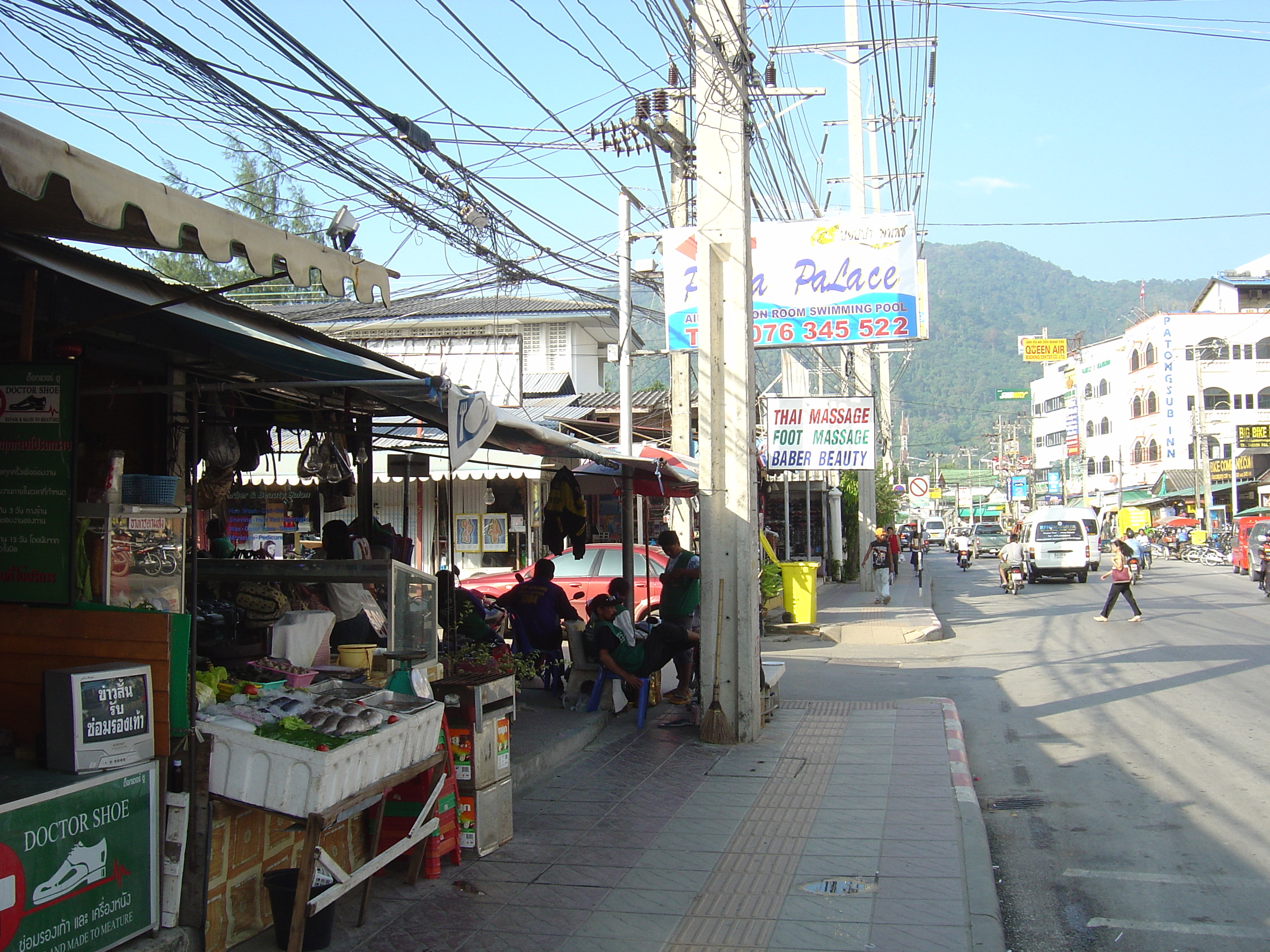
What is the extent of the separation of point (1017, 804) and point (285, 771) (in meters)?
5.37

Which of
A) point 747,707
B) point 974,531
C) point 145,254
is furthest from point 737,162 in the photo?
point 974,531

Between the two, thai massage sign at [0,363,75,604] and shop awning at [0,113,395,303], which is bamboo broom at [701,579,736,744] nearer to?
shop awning at [0,113,395,303]

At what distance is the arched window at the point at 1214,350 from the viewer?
177 feet

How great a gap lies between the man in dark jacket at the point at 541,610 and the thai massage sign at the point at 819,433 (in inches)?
277

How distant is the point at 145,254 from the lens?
939 inches

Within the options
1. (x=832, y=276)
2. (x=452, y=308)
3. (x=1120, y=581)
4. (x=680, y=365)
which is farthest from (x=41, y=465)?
(x=452, y=308)

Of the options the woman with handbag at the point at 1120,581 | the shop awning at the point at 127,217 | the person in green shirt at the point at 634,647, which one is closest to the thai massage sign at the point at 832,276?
the person in green shirt at the point at 634,647

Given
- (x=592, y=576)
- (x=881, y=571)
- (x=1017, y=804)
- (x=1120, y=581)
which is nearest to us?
(x=1017, y=804)

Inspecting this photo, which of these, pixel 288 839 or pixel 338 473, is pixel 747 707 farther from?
pixel 288 839

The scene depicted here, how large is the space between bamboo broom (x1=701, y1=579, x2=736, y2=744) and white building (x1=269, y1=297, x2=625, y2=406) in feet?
37.5

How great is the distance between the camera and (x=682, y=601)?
10.0 m

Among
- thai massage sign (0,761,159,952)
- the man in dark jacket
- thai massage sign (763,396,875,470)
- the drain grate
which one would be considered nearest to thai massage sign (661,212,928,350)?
thai massage sign (763,396,875,470)

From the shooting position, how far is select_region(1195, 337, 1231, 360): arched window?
53.8 meters

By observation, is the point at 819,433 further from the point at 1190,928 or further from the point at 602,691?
the point at 1190,928
